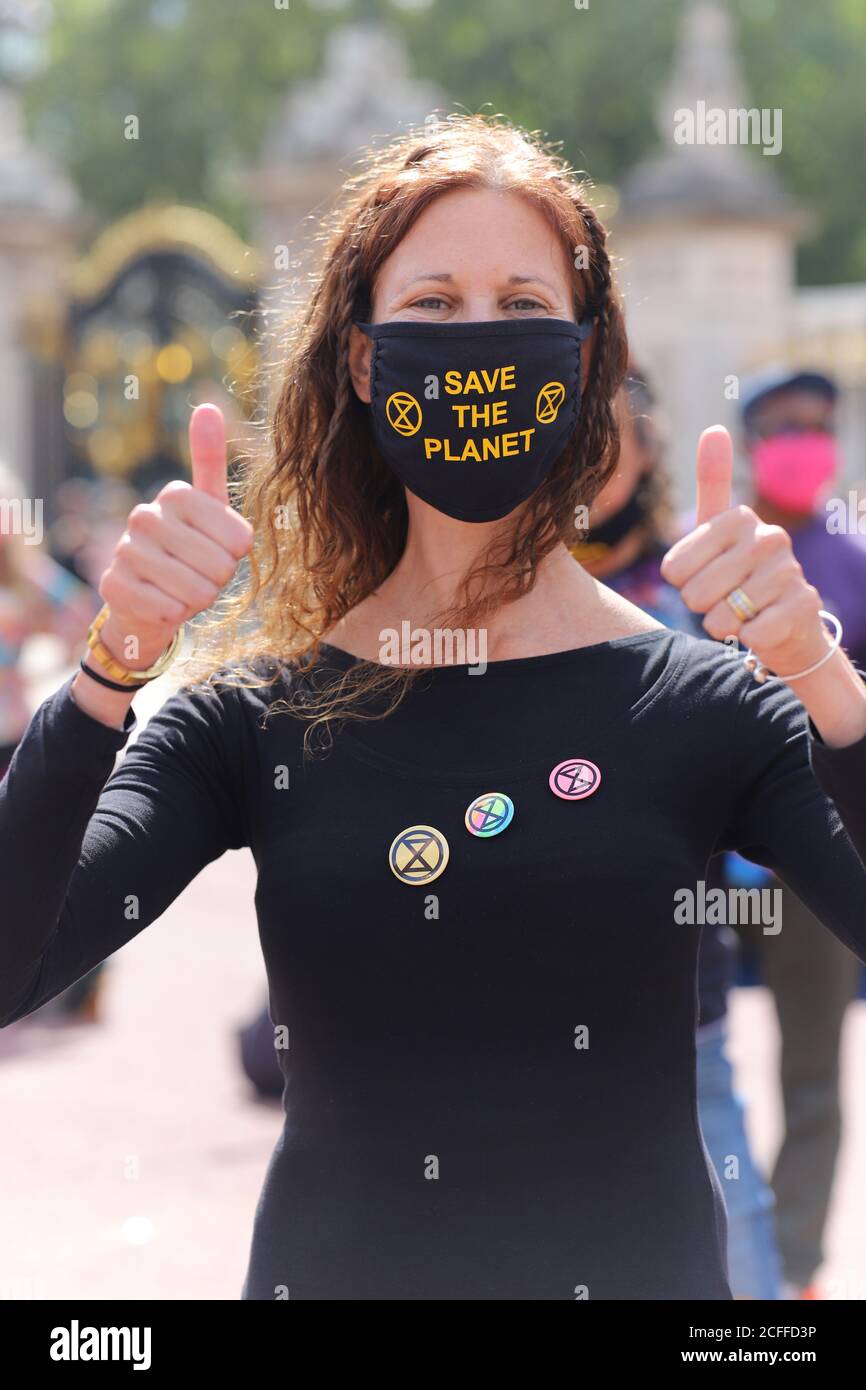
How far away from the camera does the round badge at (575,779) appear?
1.98m

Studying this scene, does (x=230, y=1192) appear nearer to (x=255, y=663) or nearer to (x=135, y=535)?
(x=255, y=663)

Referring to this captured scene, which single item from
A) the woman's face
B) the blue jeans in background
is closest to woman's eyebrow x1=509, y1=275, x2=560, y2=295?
the woman's face

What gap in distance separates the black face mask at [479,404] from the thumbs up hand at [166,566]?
35cm

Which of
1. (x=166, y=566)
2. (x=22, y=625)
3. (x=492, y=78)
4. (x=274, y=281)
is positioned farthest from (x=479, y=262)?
(x=492, y=78)

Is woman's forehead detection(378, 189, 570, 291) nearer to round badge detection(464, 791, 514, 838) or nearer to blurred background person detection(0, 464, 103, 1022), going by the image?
A: round badge detection(464, 791, 514, 838)

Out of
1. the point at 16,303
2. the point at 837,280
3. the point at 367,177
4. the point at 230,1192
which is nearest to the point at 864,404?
the point at 16,303

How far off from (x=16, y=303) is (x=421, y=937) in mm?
15857

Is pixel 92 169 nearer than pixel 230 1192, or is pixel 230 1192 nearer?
pixel 230 1192

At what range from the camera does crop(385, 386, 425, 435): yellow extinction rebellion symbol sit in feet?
7.13

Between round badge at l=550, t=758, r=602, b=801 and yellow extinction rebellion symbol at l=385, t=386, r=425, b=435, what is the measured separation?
437 mm

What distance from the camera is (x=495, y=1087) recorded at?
6.31ft

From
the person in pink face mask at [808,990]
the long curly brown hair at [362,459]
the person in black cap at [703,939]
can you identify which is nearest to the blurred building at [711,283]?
the person in pink face mask at [808,990]

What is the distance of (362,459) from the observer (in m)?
2.37

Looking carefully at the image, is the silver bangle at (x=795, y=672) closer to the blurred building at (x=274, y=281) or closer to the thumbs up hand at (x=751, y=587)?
the thumbs up hand at (x=751, y=587)
